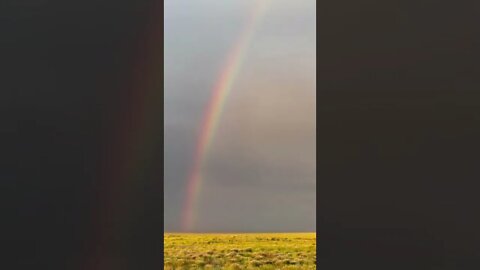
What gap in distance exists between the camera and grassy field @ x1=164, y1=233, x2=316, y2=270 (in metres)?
5.09

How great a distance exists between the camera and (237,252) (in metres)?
5.36

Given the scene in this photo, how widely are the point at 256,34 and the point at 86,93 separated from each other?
1508 millimetres

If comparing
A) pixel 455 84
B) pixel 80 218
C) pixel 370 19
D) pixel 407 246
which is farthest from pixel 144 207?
pixel 455 84

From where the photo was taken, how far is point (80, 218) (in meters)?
2.46

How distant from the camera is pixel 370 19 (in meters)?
2.43

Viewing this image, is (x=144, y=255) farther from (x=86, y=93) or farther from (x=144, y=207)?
(x=86, y=93)

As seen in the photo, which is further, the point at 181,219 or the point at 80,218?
the point at 181,219

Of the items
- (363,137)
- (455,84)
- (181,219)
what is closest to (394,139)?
(363,137)

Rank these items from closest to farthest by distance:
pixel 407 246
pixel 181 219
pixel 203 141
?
1. pixel 407 246
2. pixel 181 219
3. pixel 203 141

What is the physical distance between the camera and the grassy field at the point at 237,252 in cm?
509

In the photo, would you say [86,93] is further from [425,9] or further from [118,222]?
[425,9]

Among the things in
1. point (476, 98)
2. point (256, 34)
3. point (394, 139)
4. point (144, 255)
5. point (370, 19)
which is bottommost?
point (144, 255)

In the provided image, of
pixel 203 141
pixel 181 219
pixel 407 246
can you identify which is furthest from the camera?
pixel 203 141

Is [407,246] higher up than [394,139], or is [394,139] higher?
[394,139]
